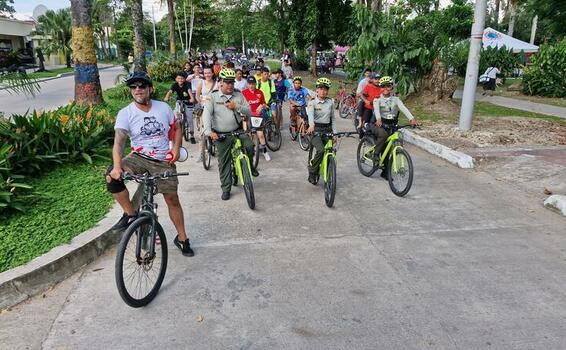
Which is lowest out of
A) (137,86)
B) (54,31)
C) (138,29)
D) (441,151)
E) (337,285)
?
(337,285)

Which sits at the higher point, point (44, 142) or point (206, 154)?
point (44, 142)

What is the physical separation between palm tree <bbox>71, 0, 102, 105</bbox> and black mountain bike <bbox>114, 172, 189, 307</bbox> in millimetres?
7587

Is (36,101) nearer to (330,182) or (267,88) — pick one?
(267,88)

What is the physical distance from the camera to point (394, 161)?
690 centimetres

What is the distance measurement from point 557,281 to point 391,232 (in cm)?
180


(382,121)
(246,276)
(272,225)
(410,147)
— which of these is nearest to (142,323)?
(246,276)

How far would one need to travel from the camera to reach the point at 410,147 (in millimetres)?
10617

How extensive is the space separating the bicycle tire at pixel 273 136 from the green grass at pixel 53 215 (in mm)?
4119

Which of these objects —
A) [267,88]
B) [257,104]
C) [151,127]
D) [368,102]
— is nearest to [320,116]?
[368,102]

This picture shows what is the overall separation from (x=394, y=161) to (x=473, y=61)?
5383mm

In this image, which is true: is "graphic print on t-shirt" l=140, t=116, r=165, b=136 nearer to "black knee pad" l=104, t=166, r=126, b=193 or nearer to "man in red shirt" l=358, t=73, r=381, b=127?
"black knee pad" l=104, t=166, r=126, b=193

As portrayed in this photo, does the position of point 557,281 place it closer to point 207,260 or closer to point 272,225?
point 272,225

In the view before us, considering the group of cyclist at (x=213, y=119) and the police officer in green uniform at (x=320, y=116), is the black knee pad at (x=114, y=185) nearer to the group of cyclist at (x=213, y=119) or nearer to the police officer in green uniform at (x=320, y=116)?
the group of cyclist at (x=213, y=119)

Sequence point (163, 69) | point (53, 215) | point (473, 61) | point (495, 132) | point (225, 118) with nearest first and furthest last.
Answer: point (53, 215) → point (225, 118) → point (473, 61) → point (495, 132) → point (163, 69)
